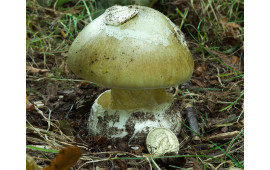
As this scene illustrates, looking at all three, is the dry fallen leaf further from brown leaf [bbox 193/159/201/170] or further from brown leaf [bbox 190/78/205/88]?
brown leaf [bbox 190/78/205/88]

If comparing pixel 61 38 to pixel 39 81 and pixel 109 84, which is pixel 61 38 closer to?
pixel 39 81

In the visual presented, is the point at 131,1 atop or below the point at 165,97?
atop

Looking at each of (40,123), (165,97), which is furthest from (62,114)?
(165,97)


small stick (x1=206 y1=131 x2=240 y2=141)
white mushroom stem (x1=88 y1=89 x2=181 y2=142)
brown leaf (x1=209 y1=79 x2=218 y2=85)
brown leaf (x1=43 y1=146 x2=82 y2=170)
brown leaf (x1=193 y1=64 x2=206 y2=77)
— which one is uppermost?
brown leaf (x1=43 y1=146 x2=82 y2=170)

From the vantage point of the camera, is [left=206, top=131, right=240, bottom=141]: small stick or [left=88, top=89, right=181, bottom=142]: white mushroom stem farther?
[left=206, top=131, right=240, bottom=141]: small stick

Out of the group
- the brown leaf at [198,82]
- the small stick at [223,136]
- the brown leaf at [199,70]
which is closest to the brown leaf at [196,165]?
the small stick at [223,136]

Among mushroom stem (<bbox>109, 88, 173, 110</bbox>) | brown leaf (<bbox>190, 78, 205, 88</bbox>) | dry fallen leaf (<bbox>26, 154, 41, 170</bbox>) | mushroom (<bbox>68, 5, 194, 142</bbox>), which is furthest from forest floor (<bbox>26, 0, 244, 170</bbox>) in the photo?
dry fallen leaf (<bbox>26, 154, 41, 170</bbox>)

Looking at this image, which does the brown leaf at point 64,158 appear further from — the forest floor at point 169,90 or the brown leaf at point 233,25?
the brown leaf at point 233,25
